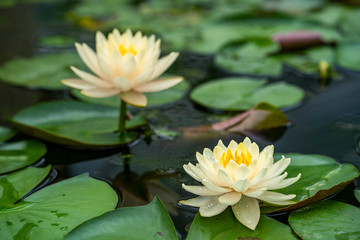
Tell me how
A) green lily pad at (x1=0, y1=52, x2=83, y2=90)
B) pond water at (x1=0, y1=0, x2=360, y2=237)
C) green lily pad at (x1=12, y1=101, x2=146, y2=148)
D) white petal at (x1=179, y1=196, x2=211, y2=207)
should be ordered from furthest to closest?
green lily pad at (x1=0, y1=52, x2=83, y2=90) < green lily pad at (x1=12, y1=101, x2=146, y2=148) < pond water at (x1=0, y1=0, x2=360, y2=237) < white petal at (x1=179, y1=196, x2=211, y2=207)

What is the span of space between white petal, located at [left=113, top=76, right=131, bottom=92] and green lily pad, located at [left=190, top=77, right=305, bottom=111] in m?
0.59

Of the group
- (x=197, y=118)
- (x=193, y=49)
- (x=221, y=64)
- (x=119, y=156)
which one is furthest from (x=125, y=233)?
(x=193, y=49)

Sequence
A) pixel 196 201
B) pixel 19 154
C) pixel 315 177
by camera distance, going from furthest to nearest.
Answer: pixel 19 154
pixel 315 177
pixel 196 201

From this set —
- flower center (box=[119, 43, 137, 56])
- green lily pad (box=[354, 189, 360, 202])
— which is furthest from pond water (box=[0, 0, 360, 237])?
flower center (box=[119, 43, 137, 56])

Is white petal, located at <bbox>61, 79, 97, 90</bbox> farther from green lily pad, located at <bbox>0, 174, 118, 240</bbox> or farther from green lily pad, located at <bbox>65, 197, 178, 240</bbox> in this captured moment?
green lily pad, located at <bbox>65, 197, 178, 240</bbox>

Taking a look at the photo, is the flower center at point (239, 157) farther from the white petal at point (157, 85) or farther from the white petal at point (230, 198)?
the white petal at point (157, 85)

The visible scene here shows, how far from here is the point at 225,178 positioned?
1.00 metres

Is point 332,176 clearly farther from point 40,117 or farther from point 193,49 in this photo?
point 193,49

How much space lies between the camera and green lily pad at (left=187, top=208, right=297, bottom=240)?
1.00 m

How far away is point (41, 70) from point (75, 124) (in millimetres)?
897

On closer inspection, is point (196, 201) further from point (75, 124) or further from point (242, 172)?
point (75, 124)

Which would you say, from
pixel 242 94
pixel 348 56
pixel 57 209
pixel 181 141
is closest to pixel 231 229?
pixel 57 209

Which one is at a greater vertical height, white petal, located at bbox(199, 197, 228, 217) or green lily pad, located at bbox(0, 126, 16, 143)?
white petal, located at bbox(199, 197, 228, 217)

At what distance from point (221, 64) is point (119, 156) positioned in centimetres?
119
